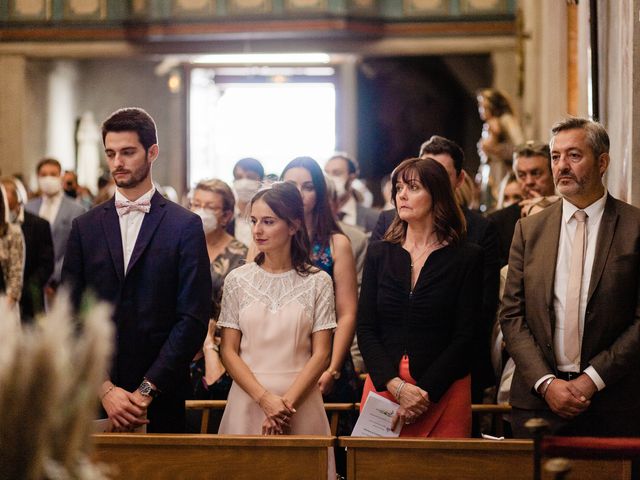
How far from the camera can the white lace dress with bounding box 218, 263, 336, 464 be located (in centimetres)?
448

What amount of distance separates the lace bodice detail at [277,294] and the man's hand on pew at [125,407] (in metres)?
0.59

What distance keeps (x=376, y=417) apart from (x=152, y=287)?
3.43ft

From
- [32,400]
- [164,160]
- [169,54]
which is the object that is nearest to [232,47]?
[169,54]

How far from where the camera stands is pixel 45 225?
8367 mm

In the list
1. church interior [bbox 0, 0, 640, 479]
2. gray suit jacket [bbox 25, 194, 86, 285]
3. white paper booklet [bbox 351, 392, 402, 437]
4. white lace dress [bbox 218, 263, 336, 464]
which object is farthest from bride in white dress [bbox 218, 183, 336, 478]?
gray suit jacket [bbox 25, 194, 86, 285]

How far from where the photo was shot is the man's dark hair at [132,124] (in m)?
4.26

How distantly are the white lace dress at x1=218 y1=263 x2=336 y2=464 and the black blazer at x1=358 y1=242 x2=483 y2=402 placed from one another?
0.23 m

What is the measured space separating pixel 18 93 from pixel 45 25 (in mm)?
1128

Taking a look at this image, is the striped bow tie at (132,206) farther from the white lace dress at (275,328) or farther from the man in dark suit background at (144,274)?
the white lace dress at (275,328)

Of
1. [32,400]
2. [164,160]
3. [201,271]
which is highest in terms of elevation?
[164,160]

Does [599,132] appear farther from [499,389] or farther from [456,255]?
[499,389]

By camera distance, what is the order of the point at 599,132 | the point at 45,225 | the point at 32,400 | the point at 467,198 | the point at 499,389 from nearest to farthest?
1. the point at 32,400
2. the point at 599,132
3. the point at 499,389
4. the point at 467,198
5. the point at 45,225

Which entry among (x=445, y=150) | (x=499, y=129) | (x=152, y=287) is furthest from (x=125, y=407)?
(x=499, y=129)

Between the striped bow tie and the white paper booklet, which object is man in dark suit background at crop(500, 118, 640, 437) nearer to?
the white paper booklet
